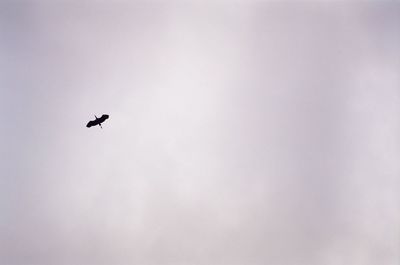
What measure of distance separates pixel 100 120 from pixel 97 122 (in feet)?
2.81

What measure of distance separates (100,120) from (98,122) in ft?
2.47

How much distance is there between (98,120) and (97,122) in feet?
1.78

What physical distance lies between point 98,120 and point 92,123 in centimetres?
159

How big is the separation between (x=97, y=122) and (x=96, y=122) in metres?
0.26

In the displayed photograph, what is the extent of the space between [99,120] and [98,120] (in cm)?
24

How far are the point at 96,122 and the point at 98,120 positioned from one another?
27.7 inches

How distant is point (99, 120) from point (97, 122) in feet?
2.26

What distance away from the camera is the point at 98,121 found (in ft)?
411

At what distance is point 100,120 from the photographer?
125062 mm

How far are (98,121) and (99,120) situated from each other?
1.34ft

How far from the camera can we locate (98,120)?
125 meters

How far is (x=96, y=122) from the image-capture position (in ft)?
410
